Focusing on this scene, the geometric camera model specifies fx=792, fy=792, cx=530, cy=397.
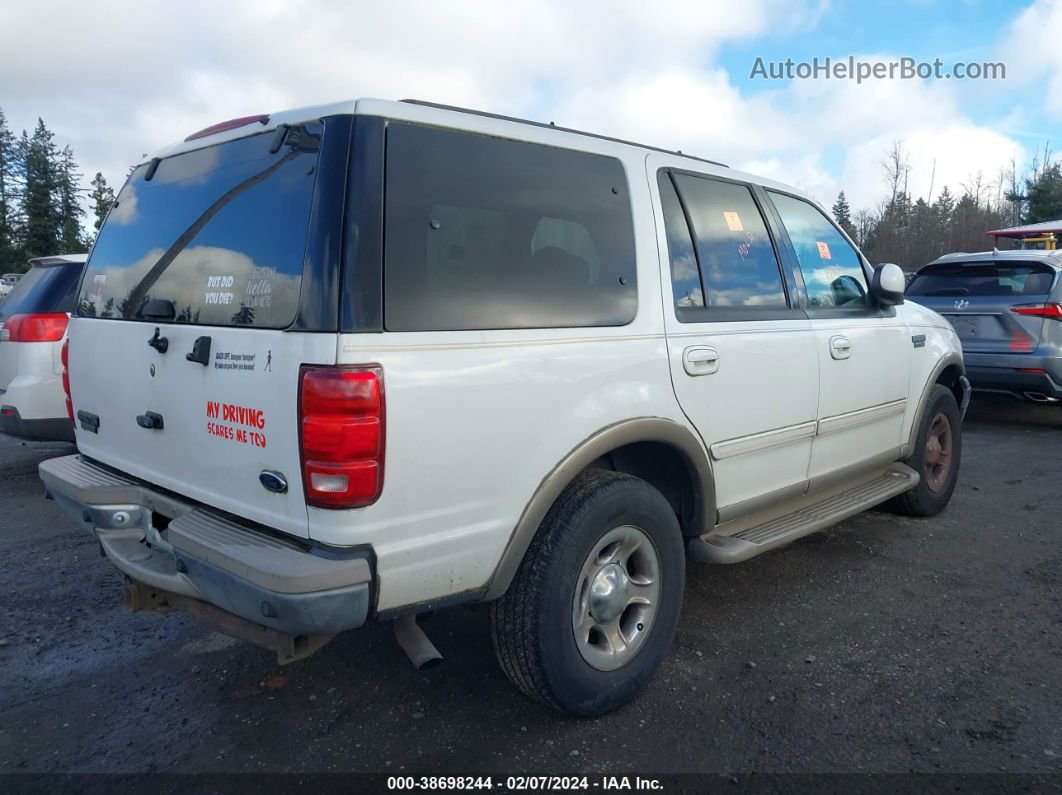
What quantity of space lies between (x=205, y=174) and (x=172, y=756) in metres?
2.02

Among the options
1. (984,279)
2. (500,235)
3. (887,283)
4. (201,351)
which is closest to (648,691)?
(500,235)

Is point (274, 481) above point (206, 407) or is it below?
below

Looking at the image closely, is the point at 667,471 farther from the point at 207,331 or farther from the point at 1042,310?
the point at 1042,310

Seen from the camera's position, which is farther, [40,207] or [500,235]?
[40,207]

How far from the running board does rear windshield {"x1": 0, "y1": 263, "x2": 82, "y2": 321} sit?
189 inches

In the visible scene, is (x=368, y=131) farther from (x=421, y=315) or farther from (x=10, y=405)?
(x=10, y=405)

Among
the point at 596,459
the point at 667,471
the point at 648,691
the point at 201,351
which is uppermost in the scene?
the point at 201,351

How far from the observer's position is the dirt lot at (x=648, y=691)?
263 cm

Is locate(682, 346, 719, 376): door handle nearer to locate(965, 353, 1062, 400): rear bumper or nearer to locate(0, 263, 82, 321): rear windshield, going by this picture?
locate(0, 263, 82, 321): rear windshield

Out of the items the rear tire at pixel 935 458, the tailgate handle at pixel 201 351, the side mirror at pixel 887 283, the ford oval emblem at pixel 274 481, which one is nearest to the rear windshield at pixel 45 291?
the tailgate handle at pixel 201 351

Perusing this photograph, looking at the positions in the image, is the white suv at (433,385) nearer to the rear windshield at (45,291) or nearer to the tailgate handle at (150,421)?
the tailgate handle at (150,421)

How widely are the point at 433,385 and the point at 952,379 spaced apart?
428 centimetres

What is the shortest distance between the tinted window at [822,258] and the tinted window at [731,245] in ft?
0.89

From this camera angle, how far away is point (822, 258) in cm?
417
